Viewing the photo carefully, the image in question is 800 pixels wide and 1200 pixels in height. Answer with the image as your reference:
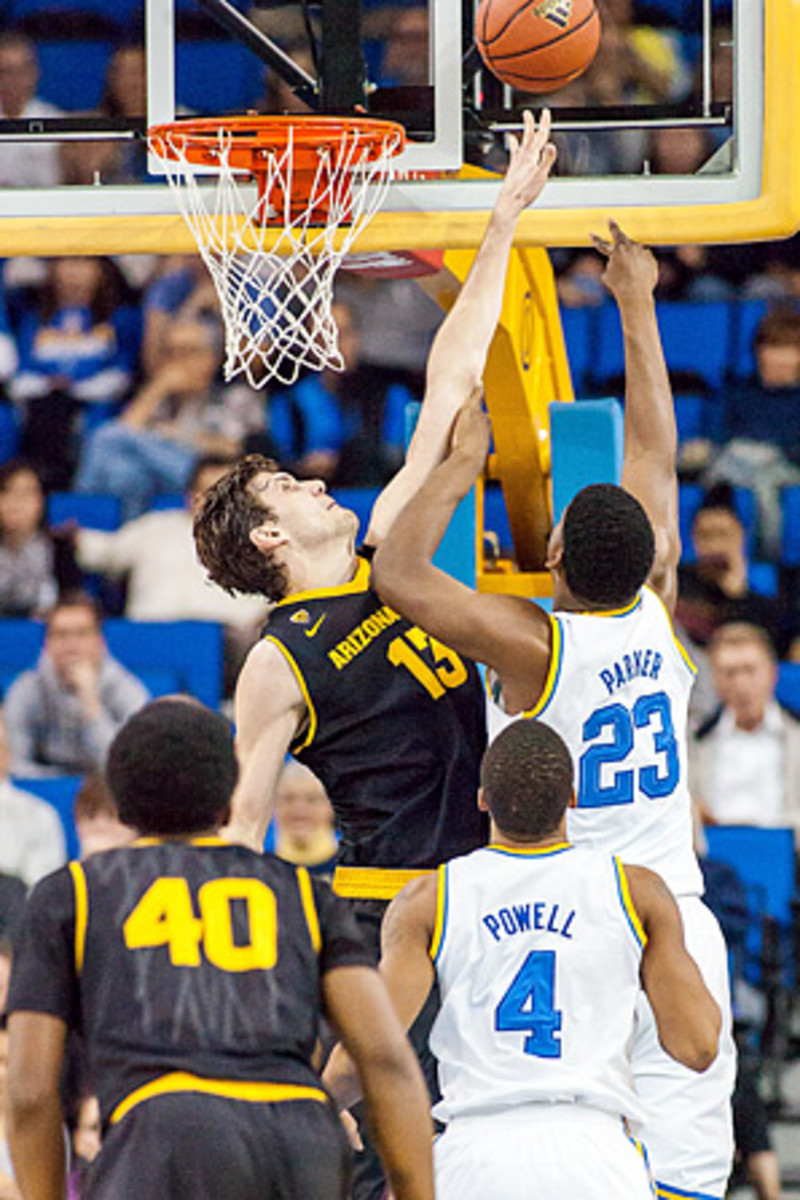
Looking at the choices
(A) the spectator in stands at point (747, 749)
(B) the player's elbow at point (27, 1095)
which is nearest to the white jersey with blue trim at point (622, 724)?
(B) the player's elbow at point (27, 1095)

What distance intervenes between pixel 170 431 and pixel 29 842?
241 cm

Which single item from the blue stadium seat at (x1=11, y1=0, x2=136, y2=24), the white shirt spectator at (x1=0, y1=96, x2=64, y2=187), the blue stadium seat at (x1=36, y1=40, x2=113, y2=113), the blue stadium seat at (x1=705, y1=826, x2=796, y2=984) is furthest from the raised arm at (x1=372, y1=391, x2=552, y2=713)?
the blue stadium seat at (x1=11, y1=0, x2=136, y2=24)

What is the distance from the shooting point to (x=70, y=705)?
923cm

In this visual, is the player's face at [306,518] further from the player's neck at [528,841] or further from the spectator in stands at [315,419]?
the spectator in stands at [315,419]

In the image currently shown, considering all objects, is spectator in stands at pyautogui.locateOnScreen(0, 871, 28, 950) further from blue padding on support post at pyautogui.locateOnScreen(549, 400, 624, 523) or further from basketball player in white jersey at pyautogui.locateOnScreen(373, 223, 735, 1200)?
basketball player in white jersey at pyautogui.locateOnScreen(373, 223, 735, 1200)

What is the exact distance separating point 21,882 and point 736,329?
4629mm

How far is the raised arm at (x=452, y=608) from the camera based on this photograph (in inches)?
174

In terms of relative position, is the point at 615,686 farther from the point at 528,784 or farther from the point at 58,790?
the point at 58,790

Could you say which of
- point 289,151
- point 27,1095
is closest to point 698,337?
point 289,151

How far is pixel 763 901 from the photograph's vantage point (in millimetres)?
8562

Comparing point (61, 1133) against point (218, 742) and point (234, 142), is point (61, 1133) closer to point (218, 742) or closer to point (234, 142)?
point (218, 742)

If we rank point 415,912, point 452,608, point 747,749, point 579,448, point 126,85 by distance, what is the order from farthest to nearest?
point 126,85 → point 747,749 → point 579,448 → point 452,608 → point 415,912

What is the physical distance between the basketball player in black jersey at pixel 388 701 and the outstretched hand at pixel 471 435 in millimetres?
30

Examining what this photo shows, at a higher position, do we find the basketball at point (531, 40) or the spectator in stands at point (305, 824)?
the basketball at point (531, 40)
